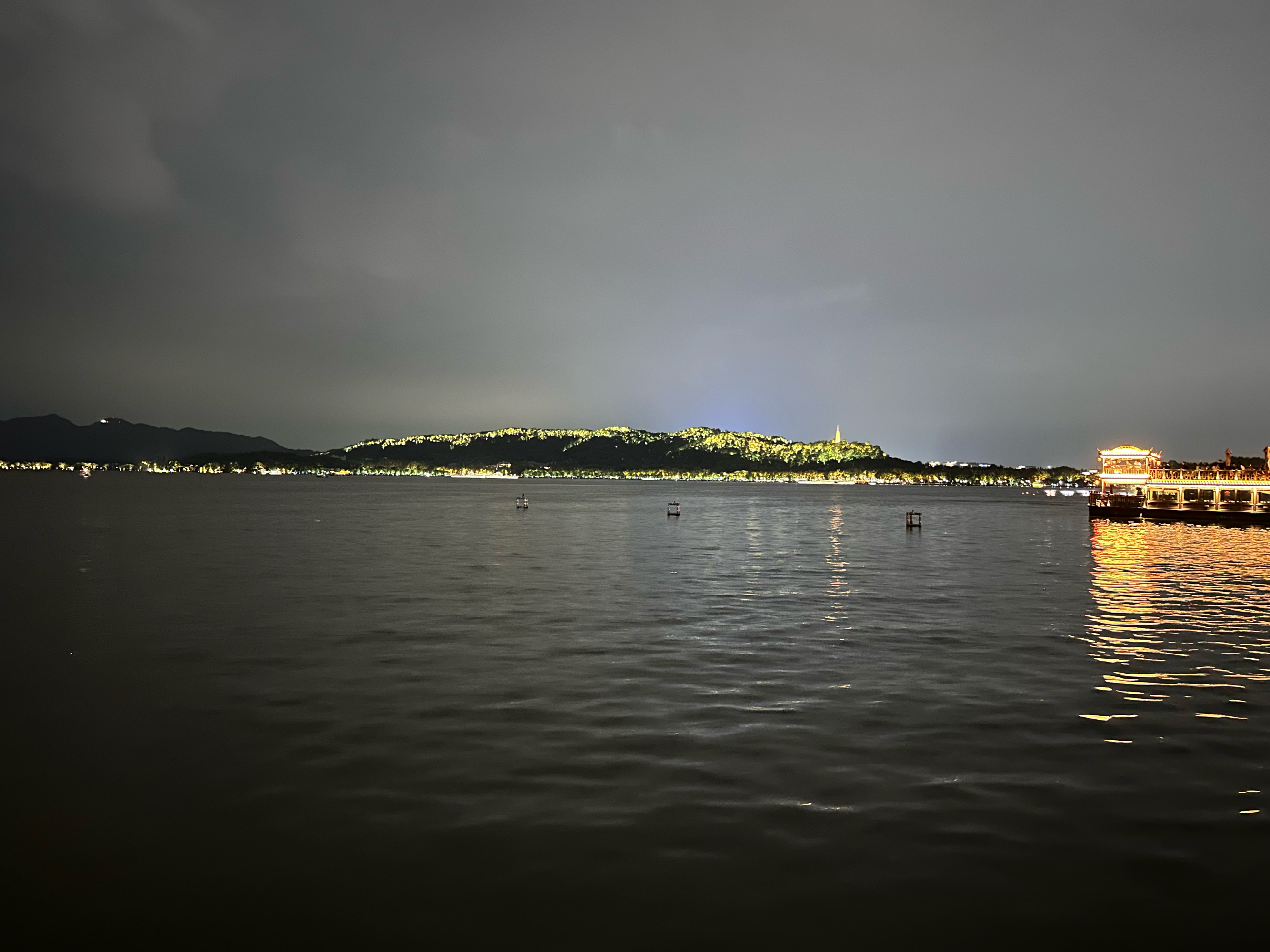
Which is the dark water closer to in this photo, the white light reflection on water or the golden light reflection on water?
the golden light reflection on water

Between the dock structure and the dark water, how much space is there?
7919 centimetres

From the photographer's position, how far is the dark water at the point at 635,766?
8781mm

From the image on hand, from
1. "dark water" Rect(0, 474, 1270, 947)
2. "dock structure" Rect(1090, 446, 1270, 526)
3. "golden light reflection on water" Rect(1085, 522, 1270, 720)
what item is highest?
"dock structure" Rect(1090, 446, 1270, 526)

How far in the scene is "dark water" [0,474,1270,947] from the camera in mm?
8781

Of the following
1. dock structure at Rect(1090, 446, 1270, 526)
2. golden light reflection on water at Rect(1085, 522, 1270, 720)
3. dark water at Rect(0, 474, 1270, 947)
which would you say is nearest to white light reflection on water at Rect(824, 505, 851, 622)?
dark water at Rect(0, 474, 1270, 947)

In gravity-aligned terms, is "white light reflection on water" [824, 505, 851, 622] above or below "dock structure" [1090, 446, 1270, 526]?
below

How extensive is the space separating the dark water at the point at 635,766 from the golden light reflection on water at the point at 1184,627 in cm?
19

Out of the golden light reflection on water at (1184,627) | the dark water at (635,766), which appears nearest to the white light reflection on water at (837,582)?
the dark water at (635,766)

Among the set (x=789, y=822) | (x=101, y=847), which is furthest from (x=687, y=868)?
(x=101, y=847)

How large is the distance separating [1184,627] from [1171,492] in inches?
4524

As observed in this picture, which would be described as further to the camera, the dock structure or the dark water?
the dock structure

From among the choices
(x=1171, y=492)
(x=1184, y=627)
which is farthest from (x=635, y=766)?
(x=1171, y=492)

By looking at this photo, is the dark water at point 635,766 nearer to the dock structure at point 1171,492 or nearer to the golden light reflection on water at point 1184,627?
the golden light reflection on water at point 1184,627

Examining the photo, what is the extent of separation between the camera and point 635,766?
41.6ft
